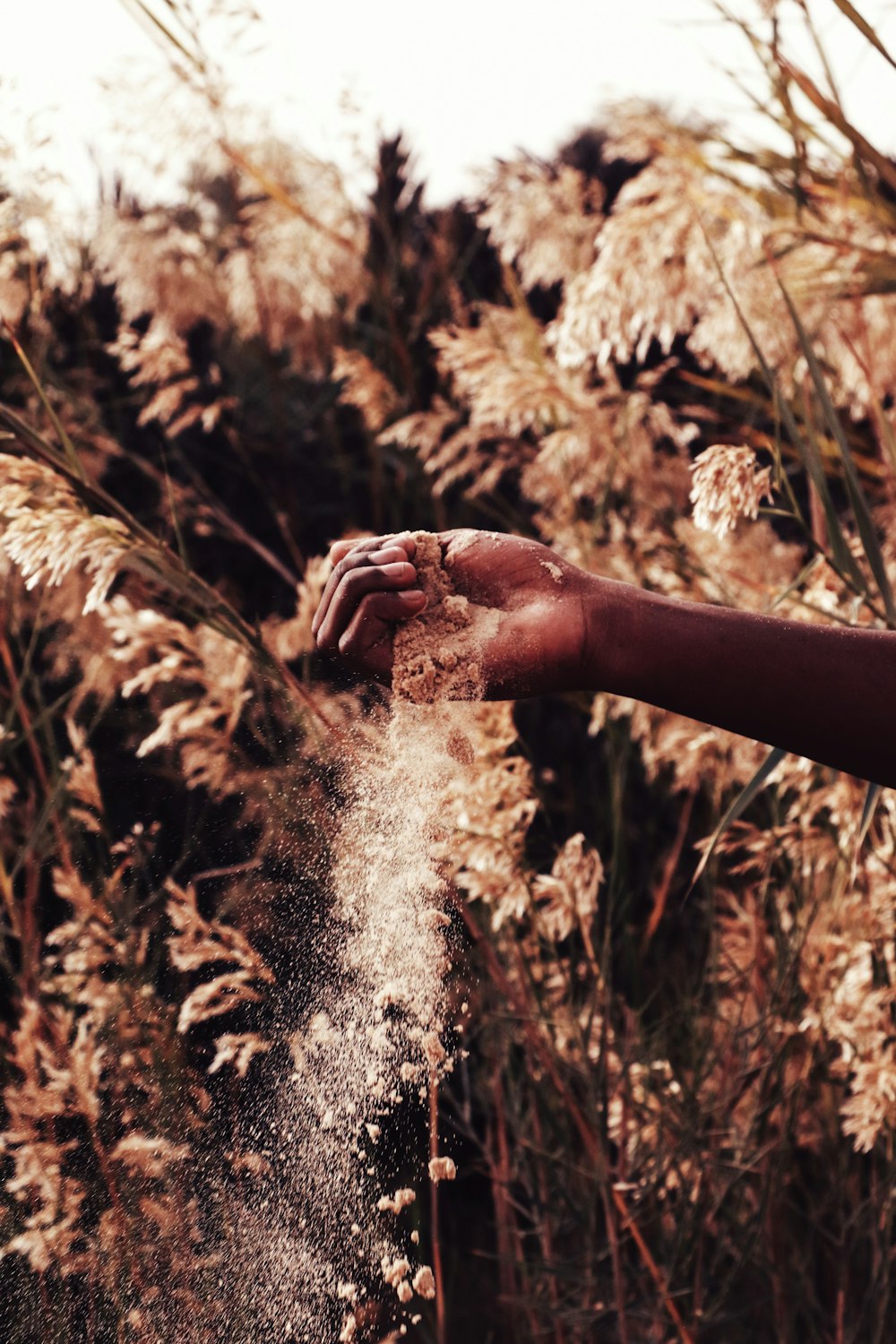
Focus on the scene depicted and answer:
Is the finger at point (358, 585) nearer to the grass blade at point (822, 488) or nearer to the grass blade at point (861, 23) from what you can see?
the grass blade at point (822, 488)

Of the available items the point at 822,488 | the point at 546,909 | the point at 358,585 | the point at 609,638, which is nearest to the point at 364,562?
the point at 358,585

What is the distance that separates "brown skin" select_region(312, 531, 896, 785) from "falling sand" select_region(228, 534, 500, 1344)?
0.25m

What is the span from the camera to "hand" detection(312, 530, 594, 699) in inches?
41.0

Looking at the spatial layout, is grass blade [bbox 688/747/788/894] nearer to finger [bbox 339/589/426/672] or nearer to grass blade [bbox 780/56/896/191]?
finger [bbox 339/589/426/672]

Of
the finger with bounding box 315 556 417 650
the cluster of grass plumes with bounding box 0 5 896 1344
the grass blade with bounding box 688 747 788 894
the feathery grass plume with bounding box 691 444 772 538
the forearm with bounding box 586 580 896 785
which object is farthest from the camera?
the cluster of grass plumes with bounding box 0 5 896 1344

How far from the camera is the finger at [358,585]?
1091 mm

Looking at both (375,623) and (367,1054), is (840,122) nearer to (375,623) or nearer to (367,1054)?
(375,623)

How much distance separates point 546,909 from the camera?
1657 millimetres

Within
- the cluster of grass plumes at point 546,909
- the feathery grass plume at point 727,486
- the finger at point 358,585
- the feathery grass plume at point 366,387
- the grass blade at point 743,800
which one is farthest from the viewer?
the feathery grass plume at point 366,387

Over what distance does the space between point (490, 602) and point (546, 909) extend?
661 millimetres

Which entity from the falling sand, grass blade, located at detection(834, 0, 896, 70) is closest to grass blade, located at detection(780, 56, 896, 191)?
grass blade, located at detection(834, 0, 896, 70)

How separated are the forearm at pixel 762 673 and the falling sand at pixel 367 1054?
35 centimetres

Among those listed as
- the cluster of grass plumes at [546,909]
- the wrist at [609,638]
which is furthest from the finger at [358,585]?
the cluster of grass plumes at [546,909]

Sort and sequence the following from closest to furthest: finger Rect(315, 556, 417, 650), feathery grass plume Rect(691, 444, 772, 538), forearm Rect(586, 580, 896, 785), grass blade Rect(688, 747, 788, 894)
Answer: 1. forearm Rect(586, 580, 896, 785)
2. finger Rect(315, 556, 417, 650)
3. grass blade Rect(688, 747, 788, 894)
4. feathery grass plume Rect(691, 444, 772, 538)
